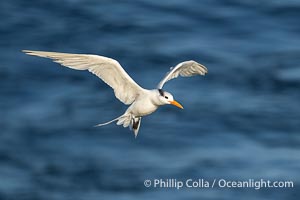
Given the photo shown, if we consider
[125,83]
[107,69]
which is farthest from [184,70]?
[107,69]

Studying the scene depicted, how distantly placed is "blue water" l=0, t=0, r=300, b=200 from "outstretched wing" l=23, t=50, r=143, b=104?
14.4ft

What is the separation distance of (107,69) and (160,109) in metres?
6.93

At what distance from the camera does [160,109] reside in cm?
2277

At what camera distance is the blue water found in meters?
20.9

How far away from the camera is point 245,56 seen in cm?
2494

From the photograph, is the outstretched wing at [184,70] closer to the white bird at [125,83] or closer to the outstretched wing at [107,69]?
the white bird at [125,83]

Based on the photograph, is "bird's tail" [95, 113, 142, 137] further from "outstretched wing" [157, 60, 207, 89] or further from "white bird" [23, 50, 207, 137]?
"outstretched wing" [157, 60, 207, 89]

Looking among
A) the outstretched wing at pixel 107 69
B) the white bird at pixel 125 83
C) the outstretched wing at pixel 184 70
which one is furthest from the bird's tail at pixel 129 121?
the outstretched wing at pixel 184 70

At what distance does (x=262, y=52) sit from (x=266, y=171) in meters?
5.05

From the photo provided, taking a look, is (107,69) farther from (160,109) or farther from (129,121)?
(160,109)

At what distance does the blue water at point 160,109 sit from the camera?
20922 mm

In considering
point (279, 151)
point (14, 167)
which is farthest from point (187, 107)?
point (14, 167)

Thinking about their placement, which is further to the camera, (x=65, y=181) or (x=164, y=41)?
(x=164, y=41)

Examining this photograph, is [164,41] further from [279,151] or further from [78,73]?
[279,151]
